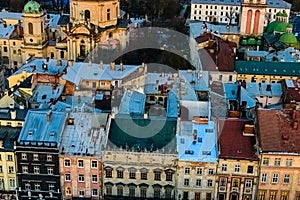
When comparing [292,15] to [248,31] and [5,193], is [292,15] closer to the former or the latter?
[248,31]

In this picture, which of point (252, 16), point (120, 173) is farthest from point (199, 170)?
point (252, 16)

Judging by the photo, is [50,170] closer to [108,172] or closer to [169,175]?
[108,172]

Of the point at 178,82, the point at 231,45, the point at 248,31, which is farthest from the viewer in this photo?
the point at 248,31

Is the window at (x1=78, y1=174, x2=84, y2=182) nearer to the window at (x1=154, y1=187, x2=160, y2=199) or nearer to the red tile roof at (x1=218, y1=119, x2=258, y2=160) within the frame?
the window at (x1=154, y1=187, x2=160, y2=199)

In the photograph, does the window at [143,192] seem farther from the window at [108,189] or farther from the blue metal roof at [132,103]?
the blue metal roof at [132,103]

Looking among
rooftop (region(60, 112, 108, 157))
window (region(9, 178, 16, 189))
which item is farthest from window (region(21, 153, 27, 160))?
rooftop (region(60, 112, 108, 157))

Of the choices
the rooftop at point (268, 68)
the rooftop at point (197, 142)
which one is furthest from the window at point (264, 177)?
the rooftop at point (268, 68)

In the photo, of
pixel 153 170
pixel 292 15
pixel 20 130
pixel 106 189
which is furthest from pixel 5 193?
pixel 292 15

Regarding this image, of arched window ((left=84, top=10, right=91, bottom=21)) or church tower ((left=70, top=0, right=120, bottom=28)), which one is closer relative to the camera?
church tower ((left=70, top=0, right=120, bottom=28))
